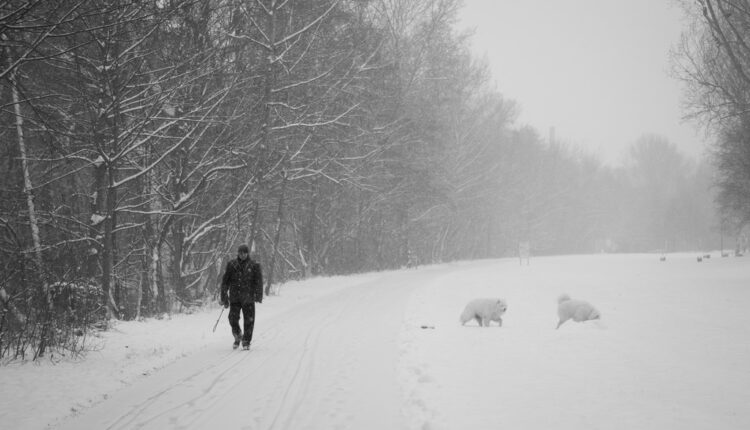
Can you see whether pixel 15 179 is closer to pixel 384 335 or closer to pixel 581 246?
pixel 384 335

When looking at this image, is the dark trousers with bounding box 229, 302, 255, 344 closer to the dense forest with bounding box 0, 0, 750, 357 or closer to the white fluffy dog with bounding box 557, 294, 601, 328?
the dense forest with bounding box 0, 0, 750, 357

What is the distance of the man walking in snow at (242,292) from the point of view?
8.69 m

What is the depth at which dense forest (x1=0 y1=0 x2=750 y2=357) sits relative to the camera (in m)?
9.34

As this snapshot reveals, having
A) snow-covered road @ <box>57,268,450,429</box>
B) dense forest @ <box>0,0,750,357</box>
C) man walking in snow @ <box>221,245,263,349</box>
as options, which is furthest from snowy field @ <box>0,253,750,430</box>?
dense forest @ <box>0,0,750,357</box>

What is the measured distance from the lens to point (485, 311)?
11.2 m

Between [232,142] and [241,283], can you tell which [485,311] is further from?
[232,142]

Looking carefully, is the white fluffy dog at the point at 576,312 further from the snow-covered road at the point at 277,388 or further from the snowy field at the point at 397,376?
the snow-covered road at the point at 277,388

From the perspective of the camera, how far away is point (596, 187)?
8356cm

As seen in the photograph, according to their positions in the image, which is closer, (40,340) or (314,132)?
(40,340)

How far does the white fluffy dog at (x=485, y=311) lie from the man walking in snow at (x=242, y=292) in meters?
5.19

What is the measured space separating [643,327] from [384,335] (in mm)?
6337

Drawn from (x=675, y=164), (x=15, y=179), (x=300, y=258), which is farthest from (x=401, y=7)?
(x=675, y=164)

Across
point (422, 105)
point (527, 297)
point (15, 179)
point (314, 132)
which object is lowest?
point (527, 297)

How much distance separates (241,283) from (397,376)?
12.8 feet
